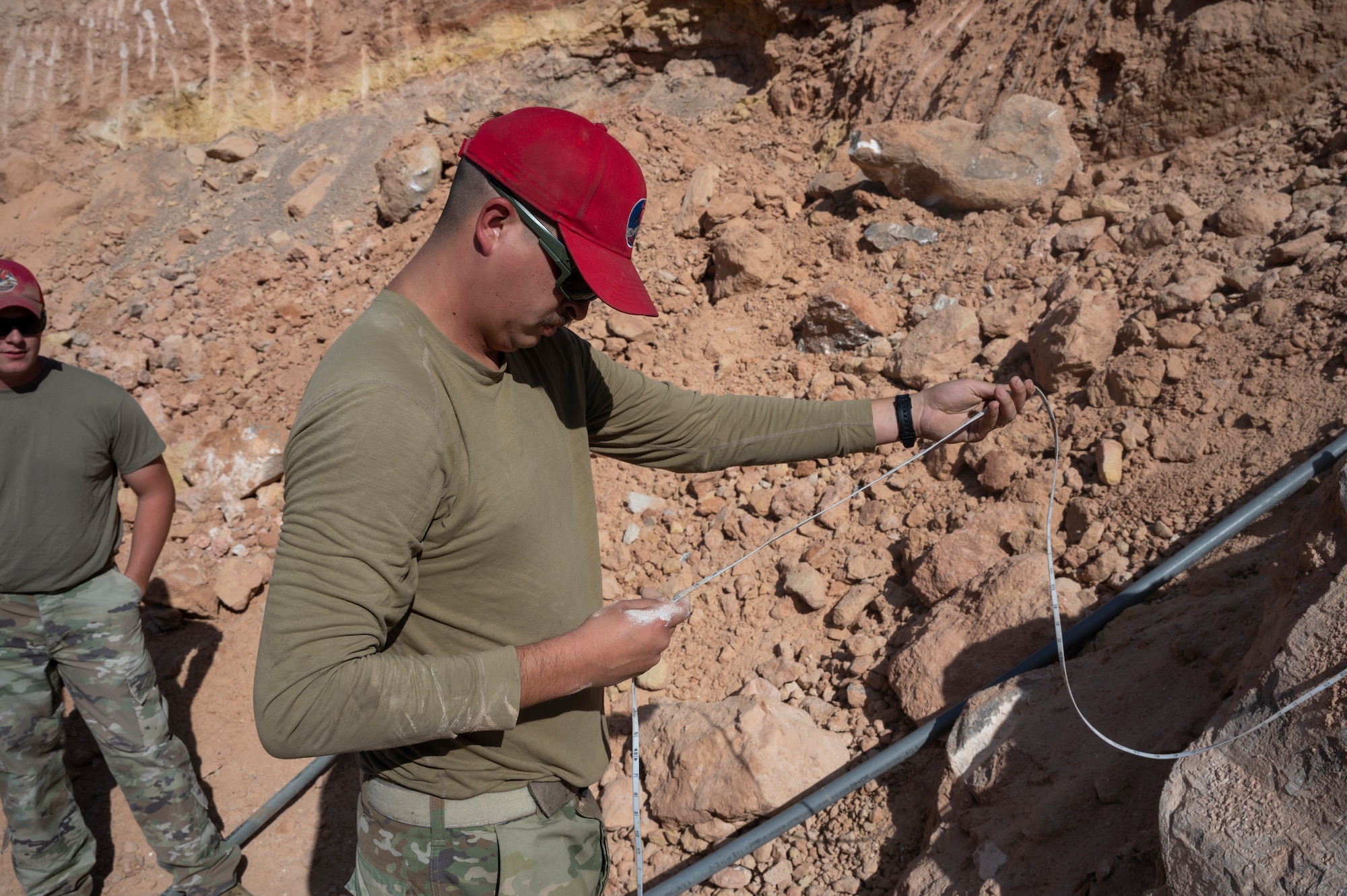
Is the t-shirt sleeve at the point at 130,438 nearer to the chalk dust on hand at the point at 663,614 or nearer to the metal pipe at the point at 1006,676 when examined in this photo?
the metal pipe at the point at 1006,676

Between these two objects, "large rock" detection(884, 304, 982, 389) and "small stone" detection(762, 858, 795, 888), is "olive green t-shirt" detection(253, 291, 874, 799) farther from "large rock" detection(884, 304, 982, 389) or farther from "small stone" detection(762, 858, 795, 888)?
"large rock" detection(884, 304, 982, 389)

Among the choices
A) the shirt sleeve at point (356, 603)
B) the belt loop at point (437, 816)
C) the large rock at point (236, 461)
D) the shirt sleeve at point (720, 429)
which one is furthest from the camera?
the large rock at point (236, 461)

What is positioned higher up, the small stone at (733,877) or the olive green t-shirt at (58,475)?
the olive green t-shirt at (58,475)

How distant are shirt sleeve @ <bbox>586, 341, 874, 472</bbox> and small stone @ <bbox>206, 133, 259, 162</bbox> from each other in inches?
340

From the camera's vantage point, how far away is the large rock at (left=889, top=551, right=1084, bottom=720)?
9.89 ft

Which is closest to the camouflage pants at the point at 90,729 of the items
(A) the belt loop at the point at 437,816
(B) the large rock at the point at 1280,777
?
(A) the belt loop at the point at 437,816

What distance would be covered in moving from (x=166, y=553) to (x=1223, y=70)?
7.29 metres

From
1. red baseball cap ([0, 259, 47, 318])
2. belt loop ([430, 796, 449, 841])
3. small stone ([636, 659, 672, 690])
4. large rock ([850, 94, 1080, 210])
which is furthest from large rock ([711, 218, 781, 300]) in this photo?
belt loop ([430, 796, 449, 841])

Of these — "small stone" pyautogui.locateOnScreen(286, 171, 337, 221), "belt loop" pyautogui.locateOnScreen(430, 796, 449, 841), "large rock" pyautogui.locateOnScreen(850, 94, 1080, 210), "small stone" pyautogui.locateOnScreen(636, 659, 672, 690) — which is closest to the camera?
"belt loop" pyautogui.locateOnScreen(430, 796, 449, 841)

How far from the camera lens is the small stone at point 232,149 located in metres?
9.10

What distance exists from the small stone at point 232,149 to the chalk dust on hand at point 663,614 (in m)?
9.31

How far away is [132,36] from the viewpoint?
30.2ft

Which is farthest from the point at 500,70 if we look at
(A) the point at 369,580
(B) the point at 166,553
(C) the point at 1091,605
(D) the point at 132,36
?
(A) the point at 369,580

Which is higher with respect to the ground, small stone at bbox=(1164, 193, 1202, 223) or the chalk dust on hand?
the chalk dust on hand
